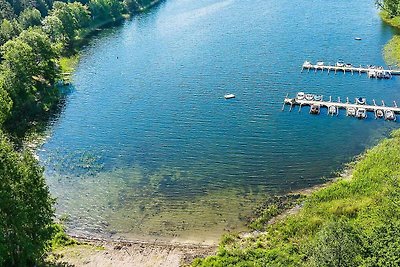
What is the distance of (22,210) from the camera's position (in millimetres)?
41906

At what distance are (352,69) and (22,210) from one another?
82.0 meters

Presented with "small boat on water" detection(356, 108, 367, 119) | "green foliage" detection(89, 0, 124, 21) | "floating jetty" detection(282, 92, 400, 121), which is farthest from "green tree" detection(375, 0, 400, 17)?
"green foliage" detection(89, 0, 124, 21)

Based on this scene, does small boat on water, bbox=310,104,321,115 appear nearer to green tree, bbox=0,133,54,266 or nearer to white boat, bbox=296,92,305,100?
white boat, bbox=296,92,305,100

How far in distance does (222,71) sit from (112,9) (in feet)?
227

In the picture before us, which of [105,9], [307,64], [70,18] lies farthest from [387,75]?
[105,9]

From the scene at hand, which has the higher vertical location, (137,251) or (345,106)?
(137,251)

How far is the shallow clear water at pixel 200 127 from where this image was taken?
63.3m

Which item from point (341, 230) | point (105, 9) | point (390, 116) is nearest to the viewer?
point (341, 230)

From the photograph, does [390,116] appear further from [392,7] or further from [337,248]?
[392,7]

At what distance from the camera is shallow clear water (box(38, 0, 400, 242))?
2494 inches

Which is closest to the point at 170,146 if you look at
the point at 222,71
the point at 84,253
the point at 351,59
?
the point at 84,253

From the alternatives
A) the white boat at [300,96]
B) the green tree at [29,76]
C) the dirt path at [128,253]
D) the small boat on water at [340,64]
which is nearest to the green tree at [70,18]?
the green tree at [29,76]

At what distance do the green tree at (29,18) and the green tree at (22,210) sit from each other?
91.0 metres

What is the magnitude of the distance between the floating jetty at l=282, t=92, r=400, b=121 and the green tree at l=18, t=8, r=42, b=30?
76.6m
